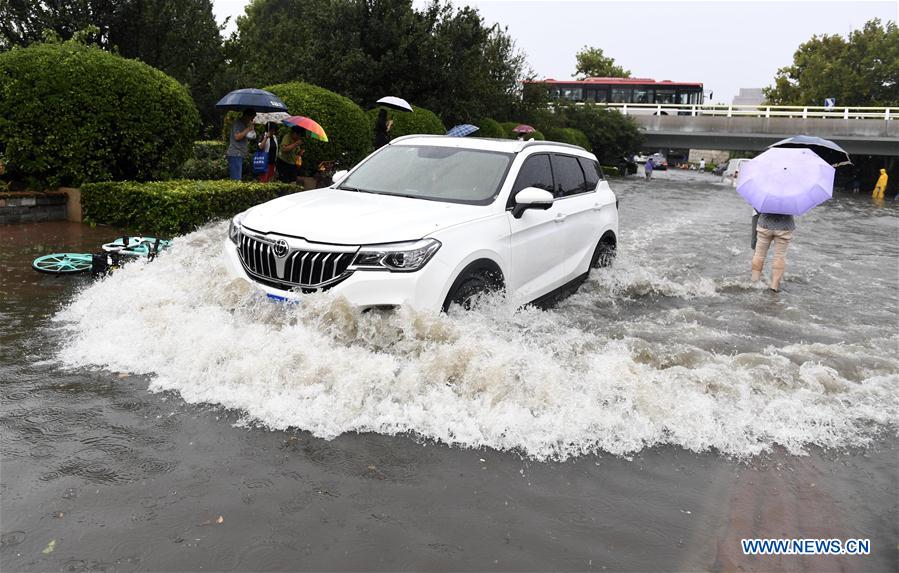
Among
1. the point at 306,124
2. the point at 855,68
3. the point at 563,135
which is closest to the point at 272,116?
the point at 306,124

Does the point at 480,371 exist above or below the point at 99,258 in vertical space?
below

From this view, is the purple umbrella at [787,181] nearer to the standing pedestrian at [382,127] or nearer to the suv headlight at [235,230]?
the suv headlight at [235,230]

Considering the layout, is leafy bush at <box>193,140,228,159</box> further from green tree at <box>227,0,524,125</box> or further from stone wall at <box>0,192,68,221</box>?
green tree at <box>227,0,524,125</box>

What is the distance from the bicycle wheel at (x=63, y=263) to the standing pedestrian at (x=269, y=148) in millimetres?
5360

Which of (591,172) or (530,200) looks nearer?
(530,200)

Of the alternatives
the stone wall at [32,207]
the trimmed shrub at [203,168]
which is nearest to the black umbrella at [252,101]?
the trimmed shrub at [203,168]

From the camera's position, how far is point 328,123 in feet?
49.1

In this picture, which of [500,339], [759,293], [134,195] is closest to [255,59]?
[134,195]

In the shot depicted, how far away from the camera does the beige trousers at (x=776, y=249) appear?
9.17 metres

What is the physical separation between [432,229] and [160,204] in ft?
20.8

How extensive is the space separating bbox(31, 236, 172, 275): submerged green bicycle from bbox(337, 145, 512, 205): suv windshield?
2.79 metres

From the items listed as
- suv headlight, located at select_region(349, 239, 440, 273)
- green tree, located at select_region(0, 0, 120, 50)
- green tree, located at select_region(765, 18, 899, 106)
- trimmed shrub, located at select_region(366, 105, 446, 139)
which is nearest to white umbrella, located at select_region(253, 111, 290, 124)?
trimmed shrub, located at select_region(366, 105, 446, 139)

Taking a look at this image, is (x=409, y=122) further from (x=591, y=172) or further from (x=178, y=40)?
(x=591, y=172)

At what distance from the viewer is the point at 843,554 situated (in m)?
3.33
